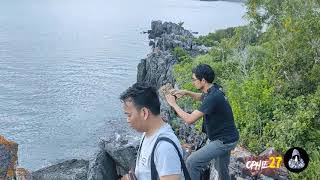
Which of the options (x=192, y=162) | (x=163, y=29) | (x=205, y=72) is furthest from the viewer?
(x=163, y=29)

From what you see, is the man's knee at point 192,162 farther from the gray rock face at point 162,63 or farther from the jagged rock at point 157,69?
the jagged rock at point 157,69

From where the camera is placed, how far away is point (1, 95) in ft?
177

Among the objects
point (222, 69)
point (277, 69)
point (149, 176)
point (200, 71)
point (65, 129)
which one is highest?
point (200, 71)

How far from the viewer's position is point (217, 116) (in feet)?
27.3

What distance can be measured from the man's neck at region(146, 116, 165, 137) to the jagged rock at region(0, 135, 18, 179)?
10.6m

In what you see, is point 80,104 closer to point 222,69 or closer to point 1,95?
point 1,95

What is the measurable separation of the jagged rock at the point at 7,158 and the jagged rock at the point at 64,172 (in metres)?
2.52

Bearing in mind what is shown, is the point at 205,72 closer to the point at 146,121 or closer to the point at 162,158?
the point at 146,121

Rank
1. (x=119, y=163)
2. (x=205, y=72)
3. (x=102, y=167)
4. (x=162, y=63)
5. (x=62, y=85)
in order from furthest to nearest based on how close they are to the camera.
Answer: (x=62, y=85)
(x=162, y=63)
(x=102, y=167)
(x=119, y=163)
(x=205, y=72)

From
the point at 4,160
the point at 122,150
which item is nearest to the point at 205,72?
the point at 122,150

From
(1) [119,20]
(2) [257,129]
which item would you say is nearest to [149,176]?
(2) [257,129]

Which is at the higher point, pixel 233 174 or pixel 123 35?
pixel 233 174

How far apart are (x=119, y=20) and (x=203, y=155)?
5312 inches

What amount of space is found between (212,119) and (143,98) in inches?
136
